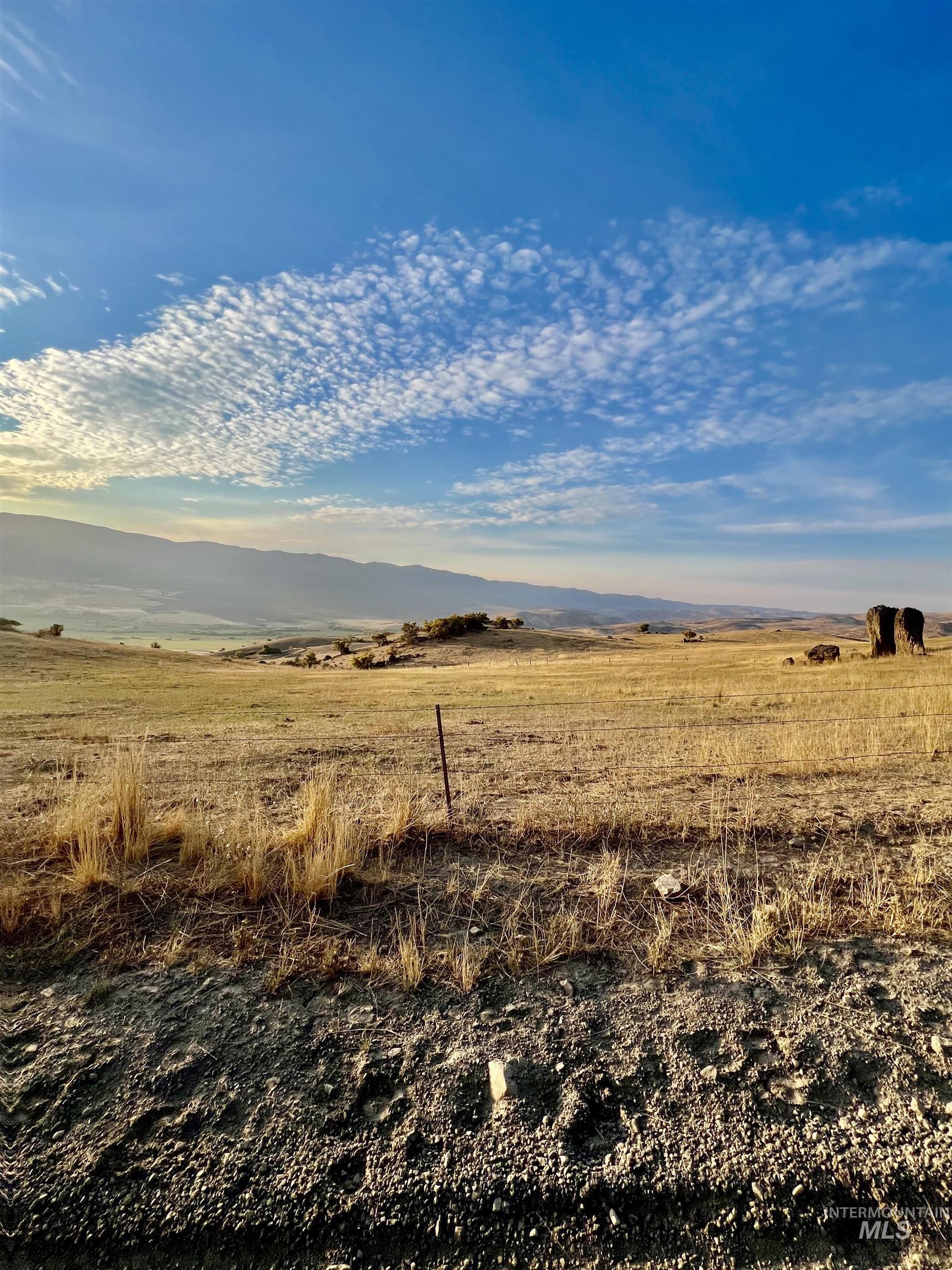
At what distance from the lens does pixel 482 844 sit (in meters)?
5.97

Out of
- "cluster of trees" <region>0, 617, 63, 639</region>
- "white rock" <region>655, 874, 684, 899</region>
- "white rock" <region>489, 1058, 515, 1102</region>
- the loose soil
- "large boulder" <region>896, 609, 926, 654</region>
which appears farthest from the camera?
"cluster of trees" <region>0, 617, 63, 639</region>

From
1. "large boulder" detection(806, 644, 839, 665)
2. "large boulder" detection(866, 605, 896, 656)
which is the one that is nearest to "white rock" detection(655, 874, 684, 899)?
"large boulder" detection(806, 644, 839, 665)

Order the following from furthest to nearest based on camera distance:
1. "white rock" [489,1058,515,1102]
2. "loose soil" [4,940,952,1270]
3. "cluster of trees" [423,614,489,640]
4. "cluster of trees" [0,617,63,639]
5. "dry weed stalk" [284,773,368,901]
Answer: "cluster of trees" [423,614,489,640], "cluster of trees" [0,617,63,639], "dry weed stalk" [284,773,368,901], "white rock" [489,1058,515,1102], "loose soil" [4,940,952,1270]

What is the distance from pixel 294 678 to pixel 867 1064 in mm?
32889

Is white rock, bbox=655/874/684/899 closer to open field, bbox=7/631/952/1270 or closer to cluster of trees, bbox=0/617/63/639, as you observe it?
→ open field, bbox=7/631/952/1270

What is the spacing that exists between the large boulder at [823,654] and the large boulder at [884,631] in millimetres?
1614

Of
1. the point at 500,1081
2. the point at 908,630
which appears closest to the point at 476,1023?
the point at 500,1081

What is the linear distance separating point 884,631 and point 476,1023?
112 ft

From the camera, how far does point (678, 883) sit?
4965 mm

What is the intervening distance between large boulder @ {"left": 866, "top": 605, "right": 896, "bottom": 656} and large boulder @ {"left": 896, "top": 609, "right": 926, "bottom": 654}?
223 millimetres

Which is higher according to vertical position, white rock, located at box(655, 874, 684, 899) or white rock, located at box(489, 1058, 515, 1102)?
white rock, located at box(655, 874, 684, 899)

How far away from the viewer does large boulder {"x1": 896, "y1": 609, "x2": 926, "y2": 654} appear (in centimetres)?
2927

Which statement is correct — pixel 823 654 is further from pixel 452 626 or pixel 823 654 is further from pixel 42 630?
pixel 42 630

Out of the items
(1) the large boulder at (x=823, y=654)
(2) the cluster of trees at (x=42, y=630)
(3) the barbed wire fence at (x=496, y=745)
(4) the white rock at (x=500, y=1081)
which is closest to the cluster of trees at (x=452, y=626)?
(1) the large boulder at (x=823, y=654)
